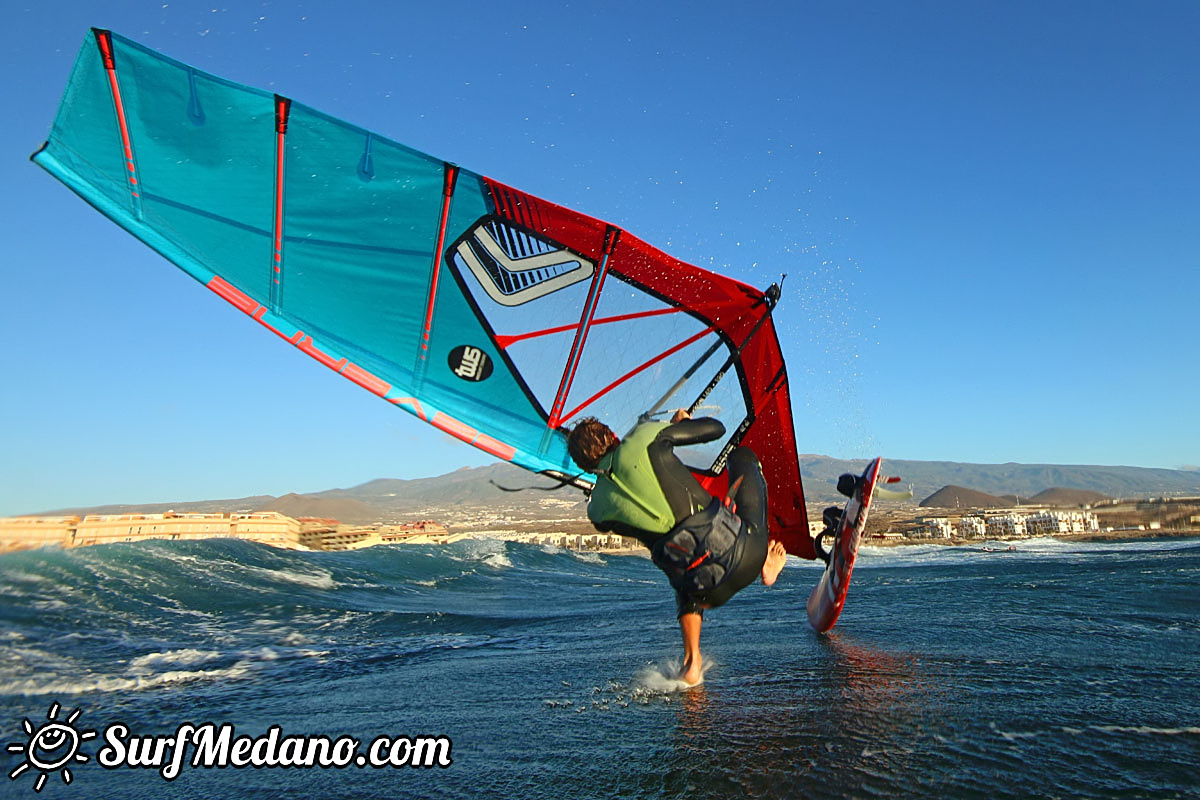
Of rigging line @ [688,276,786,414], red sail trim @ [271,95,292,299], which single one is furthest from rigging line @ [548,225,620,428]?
red sail trim @ [271,95,292,299]

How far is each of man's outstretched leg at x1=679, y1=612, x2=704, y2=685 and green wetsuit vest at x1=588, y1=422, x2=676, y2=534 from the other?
0.53 metres

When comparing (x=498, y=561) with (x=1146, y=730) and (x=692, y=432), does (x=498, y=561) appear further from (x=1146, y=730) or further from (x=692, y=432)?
Answer: (x=1146, y=730)

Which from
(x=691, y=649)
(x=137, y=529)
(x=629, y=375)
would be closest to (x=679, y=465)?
(x=691, y=649)

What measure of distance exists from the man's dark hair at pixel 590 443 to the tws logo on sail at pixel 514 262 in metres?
1.92

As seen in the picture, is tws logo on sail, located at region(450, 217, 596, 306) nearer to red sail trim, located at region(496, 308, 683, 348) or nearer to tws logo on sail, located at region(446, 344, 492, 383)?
red sail trim, located at region(496, 308, 683, 348)

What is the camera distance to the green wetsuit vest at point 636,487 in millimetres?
3139

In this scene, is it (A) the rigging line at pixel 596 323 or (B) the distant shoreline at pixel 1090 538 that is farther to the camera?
(B) the distant shoreline at pixel 1090 538

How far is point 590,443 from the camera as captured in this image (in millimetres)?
3281

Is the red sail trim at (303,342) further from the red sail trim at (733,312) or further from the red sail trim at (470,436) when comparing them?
the red sail trim at (733,312)

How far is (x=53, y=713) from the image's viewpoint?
334cm

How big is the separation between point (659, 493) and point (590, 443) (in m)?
0.42

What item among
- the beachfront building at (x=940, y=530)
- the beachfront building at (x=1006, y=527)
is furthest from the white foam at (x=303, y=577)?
the beachfront building at (x=1006, y=527)

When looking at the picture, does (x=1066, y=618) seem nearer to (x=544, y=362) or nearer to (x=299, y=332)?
(x=544, y=362)

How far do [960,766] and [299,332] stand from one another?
Result: 4.47 m
